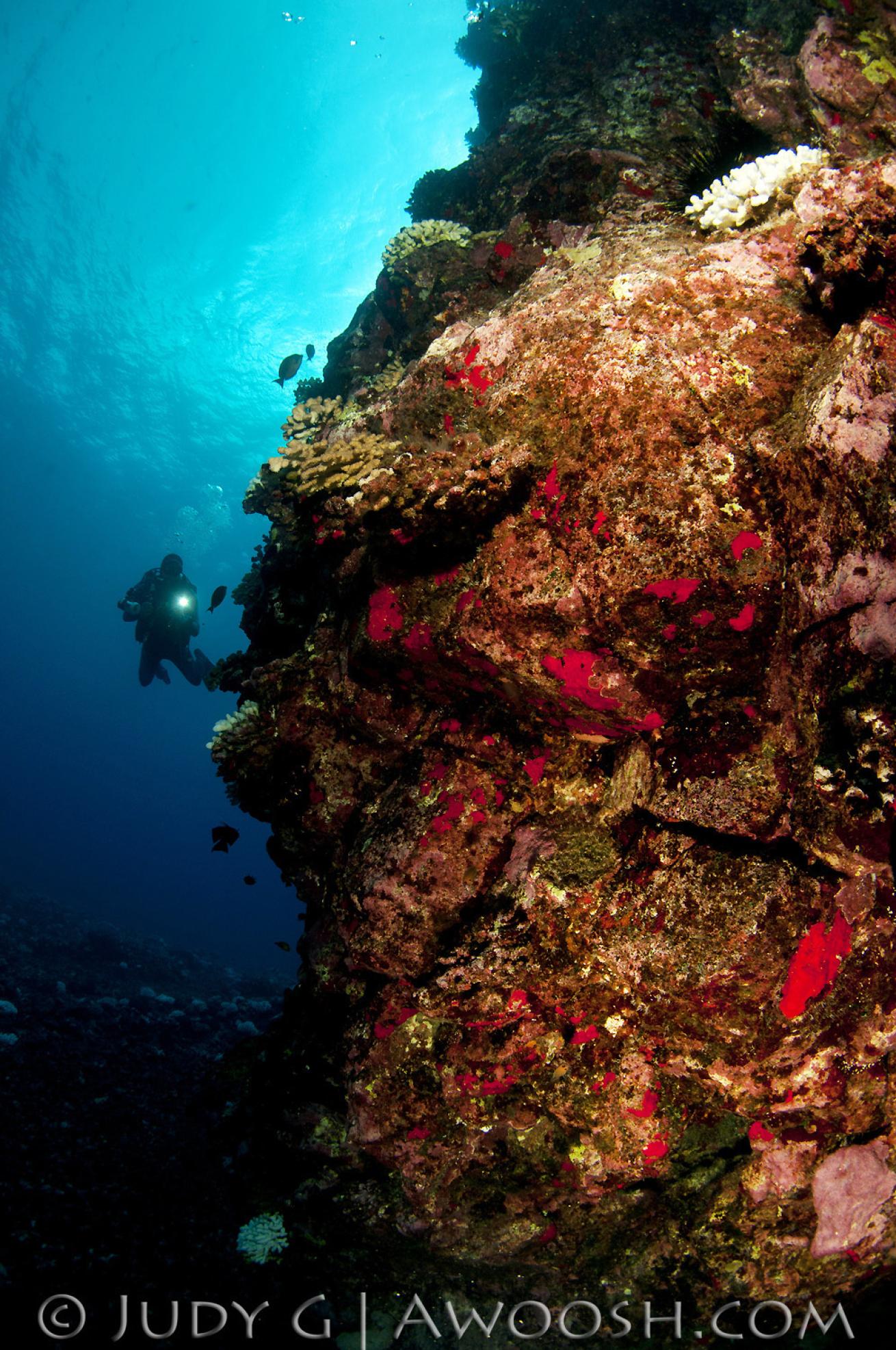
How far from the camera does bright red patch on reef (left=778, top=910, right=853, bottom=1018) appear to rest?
256 centimetres

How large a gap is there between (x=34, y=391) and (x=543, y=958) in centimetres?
6570

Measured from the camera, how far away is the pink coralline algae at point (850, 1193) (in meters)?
2.96

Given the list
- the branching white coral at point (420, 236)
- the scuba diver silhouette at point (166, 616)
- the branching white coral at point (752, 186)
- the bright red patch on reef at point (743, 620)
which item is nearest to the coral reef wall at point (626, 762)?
the bright red patch on reef at point (743, 620)

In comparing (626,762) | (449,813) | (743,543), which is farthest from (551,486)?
(449,813)

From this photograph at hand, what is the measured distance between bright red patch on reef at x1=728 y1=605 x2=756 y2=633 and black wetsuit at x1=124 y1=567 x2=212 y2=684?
14.9m

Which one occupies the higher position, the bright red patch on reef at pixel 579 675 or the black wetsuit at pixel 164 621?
the black wetsuit at pixel 164 621

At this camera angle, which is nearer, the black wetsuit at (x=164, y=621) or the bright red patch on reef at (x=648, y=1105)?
the bright red patch on reef at (x=648, y=1105)

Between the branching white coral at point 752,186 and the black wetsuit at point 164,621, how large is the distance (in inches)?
566

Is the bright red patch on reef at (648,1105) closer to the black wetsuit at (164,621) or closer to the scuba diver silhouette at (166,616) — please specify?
the black wetsuit at (164,621)

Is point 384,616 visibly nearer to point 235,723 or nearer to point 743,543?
point 235,723

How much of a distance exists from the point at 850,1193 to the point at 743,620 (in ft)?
10.4

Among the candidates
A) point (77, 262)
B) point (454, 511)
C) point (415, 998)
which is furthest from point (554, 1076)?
point (77, 262)

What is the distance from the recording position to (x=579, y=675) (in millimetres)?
2955

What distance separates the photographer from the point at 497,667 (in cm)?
322
